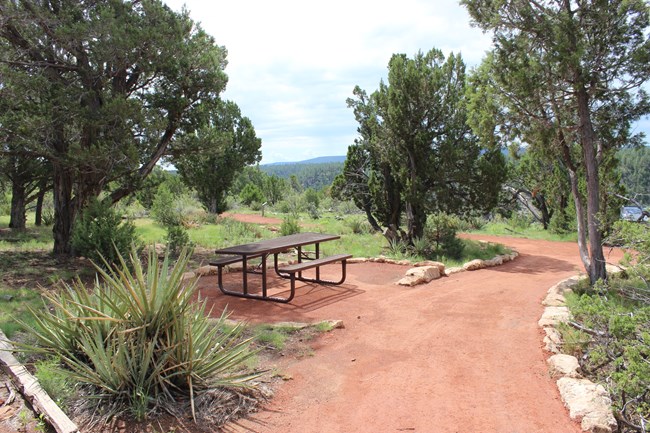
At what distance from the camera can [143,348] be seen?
3.36 meters

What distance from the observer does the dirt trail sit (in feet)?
10.9

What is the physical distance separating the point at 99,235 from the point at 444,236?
7.79 metres

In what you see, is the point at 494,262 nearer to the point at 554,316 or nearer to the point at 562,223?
the point at 554,316

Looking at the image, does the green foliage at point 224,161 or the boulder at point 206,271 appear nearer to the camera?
the boulder at point 206,271

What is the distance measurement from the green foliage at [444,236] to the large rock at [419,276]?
3076 mm

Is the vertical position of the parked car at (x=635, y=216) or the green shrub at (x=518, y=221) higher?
the parked car at (x=635, y=216)

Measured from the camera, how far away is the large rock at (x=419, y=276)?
794 cm

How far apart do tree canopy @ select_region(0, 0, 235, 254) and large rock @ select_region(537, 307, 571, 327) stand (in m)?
7.23

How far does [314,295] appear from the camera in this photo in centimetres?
730

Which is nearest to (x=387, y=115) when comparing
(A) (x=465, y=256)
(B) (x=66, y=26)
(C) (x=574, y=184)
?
(A) (x=465, y=256)

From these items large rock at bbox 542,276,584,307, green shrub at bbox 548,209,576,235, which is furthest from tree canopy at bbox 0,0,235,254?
green shrub at bbox 548,209,576,235

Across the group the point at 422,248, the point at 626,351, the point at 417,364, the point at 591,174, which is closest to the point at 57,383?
the point at 417,364

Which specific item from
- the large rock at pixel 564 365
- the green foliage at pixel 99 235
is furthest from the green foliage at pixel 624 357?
the green foliage at pixel 99 235

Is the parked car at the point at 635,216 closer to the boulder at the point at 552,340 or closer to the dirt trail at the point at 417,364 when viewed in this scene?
the boulder at the point at 552,340
